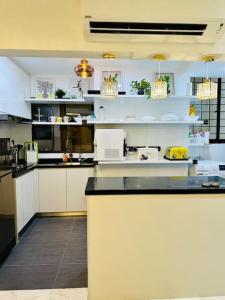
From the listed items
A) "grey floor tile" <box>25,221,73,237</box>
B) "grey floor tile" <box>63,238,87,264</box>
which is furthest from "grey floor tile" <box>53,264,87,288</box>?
"grey floor tile" <box>25,221,73,237</box>

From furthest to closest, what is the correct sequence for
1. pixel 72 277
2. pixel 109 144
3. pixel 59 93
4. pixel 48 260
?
1. pixel 59 93
2. pixel 109 144
3. pixel 48 260
4. pixel 72 277

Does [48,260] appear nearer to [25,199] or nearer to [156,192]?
[25,199]

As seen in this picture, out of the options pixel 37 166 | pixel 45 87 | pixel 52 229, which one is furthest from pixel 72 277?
pixel 45 87

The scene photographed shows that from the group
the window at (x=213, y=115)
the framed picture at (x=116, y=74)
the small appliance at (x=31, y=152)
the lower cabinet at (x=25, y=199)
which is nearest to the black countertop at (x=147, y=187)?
the lower cabinet at (x=25, y=199)

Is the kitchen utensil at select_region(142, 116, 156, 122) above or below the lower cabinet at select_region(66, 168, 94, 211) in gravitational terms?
above

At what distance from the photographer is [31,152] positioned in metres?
4.53

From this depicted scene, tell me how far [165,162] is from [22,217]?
7.65 feet

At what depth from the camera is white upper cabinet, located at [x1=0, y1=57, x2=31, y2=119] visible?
3336mm

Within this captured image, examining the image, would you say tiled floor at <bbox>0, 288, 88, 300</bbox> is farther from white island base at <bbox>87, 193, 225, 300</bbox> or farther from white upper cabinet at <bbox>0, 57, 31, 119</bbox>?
white upper cabinet at <bbox>0, 57, 31, 119</bbox>

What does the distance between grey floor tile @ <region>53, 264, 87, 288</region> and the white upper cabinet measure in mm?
2108

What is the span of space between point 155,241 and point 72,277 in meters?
1.07

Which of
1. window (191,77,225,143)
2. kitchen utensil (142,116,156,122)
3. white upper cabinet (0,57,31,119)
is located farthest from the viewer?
window (191,77,225,143)

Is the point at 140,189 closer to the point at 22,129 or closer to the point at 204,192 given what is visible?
the point at 204,192

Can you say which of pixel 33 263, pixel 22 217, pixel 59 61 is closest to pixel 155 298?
pixel 33 263
